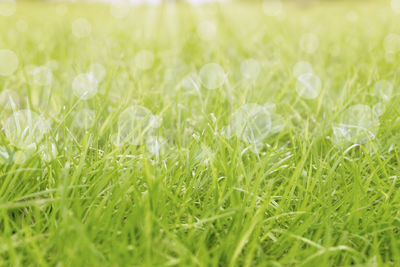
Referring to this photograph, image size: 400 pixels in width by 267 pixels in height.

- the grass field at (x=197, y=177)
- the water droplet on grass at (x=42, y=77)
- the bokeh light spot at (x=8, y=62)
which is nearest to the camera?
the grass field at (x=197, y=177)

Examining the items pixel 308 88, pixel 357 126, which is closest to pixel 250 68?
pixel 308 88

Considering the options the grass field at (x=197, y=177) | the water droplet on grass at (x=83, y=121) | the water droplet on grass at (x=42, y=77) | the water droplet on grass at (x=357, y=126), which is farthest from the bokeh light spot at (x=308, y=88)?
the water droplet on grass at (x=42, y=77)

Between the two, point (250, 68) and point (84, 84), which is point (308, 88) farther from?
point (84, 84)

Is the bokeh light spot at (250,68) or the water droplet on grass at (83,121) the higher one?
the water droplet on grass at (83,121)

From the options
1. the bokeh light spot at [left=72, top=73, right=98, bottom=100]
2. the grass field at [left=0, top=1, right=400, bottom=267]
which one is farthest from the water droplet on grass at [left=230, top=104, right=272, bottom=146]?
the bokeh light spot at [left=72, top=73, right=98, bottom=100]

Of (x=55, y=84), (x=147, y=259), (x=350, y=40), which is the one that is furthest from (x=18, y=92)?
(x=350, y=40)

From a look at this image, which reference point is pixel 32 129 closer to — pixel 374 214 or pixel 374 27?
pixel 374 214

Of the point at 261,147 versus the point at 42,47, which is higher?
the point at 42,47

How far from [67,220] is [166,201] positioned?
0.35 metres

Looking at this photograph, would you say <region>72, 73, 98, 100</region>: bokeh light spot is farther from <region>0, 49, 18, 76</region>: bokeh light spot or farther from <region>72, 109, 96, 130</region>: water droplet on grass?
<region>0, 49, 18, 76</region>: bokeh light spot

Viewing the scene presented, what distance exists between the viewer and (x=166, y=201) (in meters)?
1.24

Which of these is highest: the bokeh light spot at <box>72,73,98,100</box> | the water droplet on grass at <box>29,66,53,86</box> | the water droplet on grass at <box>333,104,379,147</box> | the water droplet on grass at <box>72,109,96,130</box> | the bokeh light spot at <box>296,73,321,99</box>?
the water droplet on grass at <box>29,66,53,86</box>

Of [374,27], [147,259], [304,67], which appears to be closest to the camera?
[147,259]

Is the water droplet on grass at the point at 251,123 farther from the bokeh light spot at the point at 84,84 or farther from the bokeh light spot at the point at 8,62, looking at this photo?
the bokeh light spot at the point at 8,62
